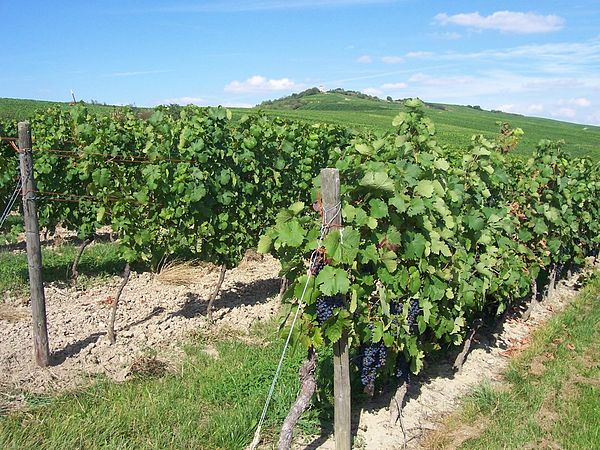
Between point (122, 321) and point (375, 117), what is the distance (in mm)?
43495

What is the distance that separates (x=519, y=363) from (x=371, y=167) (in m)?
2.94

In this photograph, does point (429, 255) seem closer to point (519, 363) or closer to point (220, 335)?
point (519, 363)

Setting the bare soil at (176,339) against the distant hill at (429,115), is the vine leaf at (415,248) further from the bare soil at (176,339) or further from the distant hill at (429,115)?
the distant hill at (429,115)

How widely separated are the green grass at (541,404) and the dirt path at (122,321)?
8.55 feet

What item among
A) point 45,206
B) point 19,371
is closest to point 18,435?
point 19,371

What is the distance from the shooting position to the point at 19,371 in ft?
16.5

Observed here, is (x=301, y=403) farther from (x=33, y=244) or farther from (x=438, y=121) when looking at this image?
(x=438, y=121)

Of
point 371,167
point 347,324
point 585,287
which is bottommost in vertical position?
point 585,287

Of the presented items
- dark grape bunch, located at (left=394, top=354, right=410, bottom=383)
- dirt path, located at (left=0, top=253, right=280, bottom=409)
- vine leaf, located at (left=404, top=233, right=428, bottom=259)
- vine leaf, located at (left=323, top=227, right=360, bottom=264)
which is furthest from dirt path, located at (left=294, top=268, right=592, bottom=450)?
dirt path, located at (left=0, top=253, right=280, bottom=409)

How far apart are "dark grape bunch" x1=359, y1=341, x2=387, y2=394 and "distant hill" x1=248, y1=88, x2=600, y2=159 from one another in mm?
Result: 30762

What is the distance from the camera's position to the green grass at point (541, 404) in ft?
14.0

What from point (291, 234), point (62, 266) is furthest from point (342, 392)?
point (62, 266)

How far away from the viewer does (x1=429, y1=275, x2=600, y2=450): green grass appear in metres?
4.26

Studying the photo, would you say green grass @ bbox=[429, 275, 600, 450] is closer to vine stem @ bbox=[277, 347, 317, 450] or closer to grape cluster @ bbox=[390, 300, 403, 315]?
grape cluster @ bbox=[390, 300, 403, 315]
